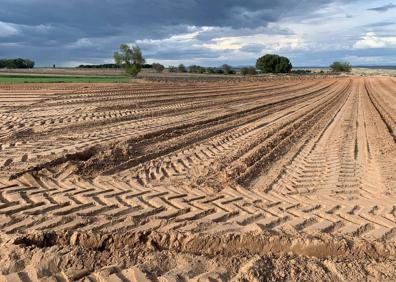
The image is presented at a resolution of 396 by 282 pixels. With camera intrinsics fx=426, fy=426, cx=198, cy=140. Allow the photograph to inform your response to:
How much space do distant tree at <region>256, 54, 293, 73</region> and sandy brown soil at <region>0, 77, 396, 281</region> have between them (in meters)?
115

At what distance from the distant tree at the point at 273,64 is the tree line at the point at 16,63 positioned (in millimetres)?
64050

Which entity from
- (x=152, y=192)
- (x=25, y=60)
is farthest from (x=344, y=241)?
(x=25, y=60)

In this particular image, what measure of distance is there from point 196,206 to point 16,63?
116 m

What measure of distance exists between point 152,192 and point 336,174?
3422 millimetres

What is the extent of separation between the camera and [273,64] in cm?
12381

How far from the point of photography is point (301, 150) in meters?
9.78

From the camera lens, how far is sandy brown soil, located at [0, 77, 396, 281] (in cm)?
405

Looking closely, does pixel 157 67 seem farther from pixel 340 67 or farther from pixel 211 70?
pixel 340 67

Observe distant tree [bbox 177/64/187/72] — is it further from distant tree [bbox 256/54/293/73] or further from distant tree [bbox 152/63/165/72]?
distant tree [bbox 256/54/293/73]

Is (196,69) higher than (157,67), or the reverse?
(157,67)

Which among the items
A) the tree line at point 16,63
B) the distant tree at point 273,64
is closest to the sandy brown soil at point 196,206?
the tree line at point 16,63

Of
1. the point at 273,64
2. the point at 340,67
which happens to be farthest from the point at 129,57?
the point at 340,67

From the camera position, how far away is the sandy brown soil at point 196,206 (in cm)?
405

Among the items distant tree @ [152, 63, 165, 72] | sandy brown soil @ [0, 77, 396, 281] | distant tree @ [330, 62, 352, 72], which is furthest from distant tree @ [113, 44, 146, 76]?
distant tree @ [330, 62, 352, 72]
